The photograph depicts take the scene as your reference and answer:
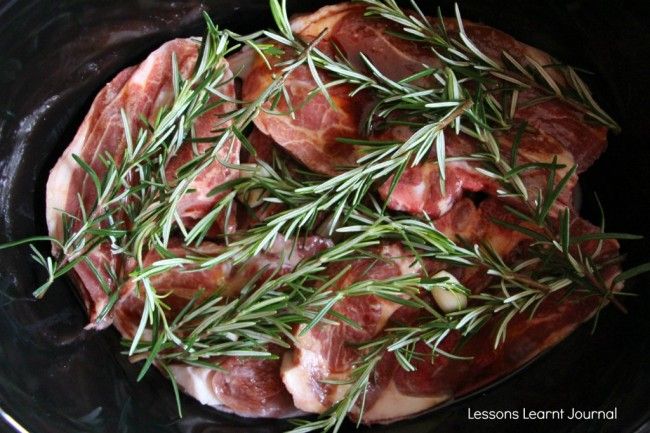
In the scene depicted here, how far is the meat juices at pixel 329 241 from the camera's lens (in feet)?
4.90

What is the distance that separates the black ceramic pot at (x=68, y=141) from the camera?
1465 millimetres

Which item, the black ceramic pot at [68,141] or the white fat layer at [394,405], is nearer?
the black ceramic pot at [68,141]

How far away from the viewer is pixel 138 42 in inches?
64.7

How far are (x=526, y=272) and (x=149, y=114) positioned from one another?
3.10 ft

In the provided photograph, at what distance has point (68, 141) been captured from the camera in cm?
166

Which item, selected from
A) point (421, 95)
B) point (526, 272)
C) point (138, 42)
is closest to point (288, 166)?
point (421, 95)

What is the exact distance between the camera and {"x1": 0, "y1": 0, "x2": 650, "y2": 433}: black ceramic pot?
1.46 metres

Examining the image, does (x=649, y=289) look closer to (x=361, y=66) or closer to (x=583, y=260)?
(x=583, y=260)

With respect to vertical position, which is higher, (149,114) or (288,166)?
(149,114)

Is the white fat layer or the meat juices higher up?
the meat juices

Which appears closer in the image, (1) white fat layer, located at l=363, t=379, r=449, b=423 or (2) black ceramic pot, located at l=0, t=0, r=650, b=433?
(2) black ceramic pot, located at l=0, t=0, r=650, b=433

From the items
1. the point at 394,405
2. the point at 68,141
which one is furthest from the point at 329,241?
the point at 68,141

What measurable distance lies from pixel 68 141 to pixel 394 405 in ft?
3.39

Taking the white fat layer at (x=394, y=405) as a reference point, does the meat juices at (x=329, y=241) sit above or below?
above
